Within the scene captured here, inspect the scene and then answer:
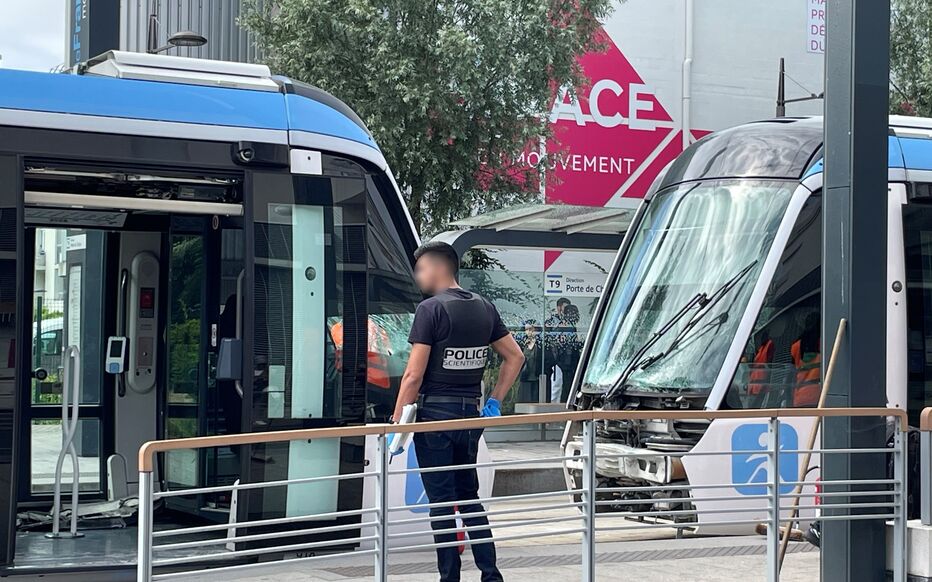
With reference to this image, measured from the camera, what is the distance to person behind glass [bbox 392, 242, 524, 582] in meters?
6.97

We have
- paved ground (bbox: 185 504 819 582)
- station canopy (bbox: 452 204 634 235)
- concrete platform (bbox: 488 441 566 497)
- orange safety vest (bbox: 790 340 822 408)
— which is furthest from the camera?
station canopy (bbox: 452 204 634 235)

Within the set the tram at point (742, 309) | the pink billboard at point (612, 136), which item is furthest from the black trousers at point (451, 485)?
the pink billboard at point (612, 136)

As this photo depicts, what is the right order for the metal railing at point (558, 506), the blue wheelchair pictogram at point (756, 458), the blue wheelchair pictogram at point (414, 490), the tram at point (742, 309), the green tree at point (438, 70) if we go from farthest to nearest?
the green tree at point (438, 70)
the tram at point (742, 309)
the blue wheelchair pictogram at point (756, 458)
the blue wheelchair pictogram at point (414, 490)
the metal railing at point (558, 506)

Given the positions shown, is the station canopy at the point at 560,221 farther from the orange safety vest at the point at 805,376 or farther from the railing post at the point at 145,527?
the railing post at the point at 145,527

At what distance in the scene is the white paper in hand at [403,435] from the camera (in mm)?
6484

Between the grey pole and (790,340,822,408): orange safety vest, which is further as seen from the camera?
(790,340,822,408): orange safety vest

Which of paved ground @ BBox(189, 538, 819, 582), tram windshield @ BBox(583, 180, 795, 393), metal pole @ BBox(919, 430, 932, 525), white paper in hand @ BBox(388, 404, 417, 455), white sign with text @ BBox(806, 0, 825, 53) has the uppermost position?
white sign with text @ BBox(806, 0, 825, 53)

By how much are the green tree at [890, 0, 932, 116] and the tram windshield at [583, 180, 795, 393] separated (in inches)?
562

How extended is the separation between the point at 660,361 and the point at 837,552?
10.3ft

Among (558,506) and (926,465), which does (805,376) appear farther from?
(558,506)

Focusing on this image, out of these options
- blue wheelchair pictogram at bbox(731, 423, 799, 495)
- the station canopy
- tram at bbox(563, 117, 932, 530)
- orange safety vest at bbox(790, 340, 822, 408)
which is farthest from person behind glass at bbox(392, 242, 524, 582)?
the station canopy

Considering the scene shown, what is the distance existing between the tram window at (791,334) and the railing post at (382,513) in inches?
170

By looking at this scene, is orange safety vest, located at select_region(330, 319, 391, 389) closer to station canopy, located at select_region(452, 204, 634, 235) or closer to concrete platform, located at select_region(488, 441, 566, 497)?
concrete platform, located at select_region(488, 441, 566, 497)

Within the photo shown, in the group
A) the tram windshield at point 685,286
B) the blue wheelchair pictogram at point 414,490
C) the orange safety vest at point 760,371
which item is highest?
the tram windshield at point 685,286
